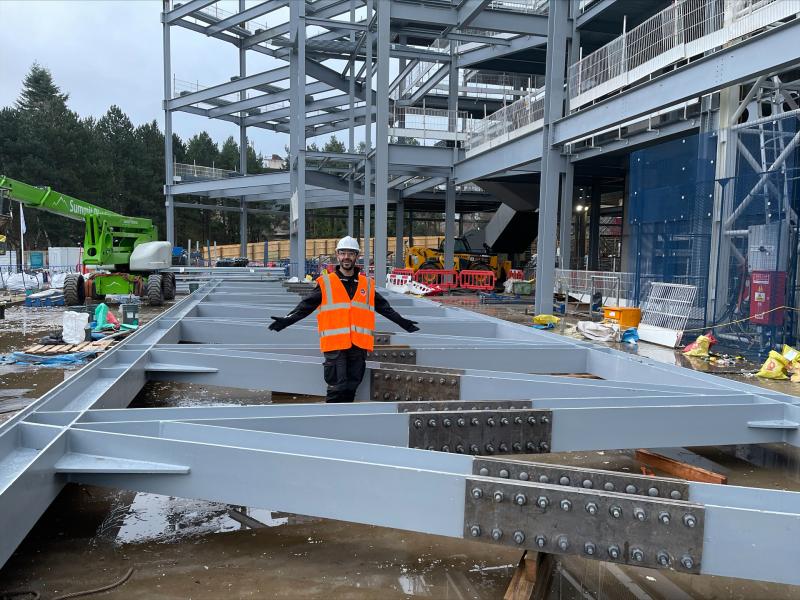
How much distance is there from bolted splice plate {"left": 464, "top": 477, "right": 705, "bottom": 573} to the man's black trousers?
2.16 meters

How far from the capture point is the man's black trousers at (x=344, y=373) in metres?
4.33

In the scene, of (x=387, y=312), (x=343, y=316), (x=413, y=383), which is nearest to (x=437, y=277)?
(x=387, y=312)

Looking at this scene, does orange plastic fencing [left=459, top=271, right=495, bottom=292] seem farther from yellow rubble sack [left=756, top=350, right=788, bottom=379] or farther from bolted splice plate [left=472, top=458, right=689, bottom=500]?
bolted splice plate [left=472, top=458, right=689, bottom=500]

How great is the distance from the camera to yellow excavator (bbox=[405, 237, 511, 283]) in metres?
26.0

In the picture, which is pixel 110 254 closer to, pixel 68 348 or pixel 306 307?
pixel 68 348

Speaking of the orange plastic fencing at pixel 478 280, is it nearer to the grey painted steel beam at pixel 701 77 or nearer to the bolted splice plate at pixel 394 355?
the grey painted steel beam at pixel 701 77

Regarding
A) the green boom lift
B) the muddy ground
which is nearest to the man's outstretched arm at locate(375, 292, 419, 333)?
the muddy ground

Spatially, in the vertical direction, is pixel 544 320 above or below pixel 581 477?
below

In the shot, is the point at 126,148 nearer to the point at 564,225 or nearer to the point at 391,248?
the point at 391,248

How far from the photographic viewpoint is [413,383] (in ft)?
13.5

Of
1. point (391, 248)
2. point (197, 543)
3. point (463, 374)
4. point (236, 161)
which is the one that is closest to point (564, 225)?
point (463, 374)

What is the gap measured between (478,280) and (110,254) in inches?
556

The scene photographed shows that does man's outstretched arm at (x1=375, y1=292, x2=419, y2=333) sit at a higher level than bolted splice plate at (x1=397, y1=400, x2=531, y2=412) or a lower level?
higher

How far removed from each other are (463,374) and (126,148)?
199 ft
